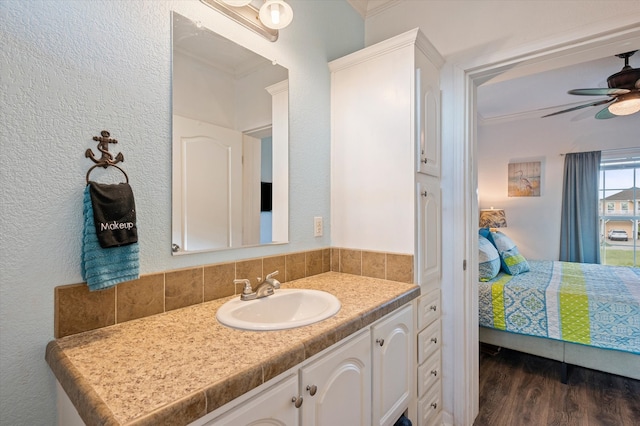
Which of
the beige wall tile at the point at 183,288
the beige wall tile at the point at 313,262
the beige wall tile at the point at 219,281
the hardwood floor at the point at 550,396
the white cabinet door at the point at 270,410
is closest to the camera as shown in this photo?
the white cabinet door at the point at 270,410

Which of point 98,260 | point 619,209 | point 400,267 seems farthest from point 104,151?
point 619,209

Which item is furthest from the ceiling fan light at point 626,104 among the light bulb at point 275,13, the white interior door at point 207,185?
the white interior door at point 207,185

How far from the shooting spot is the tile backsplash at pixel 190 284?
0.85 m

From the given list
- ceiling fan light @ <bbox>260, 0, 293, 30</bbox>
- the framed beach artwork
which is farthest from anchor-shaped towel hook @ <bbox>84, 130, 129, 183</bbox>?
the framed beach artwork

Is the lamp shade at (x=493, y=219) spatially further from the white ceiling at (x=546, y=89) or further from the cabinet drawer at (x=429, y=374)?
the cabinet drawer at (x=429, y=374)

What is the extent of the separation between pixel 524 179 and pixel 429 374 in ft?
12.0

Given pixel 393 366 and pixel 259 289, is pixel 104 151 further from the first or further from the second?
pixel 393 366

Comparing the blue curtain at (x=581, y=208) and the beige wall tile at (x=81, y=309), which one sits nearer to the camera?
the beige wall tile at (x=81, y=309)

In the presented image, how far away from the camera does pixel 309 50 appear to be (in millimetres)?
1624

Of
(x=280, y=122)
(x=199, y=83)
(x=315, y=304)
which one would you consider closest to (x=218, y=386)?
(x=315, y=304)

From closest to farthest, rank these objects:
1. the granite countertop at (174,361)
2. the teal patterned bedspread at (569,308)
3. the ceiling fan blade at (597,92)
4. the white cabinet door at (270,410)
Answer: the granite countertop at (174,361), the white cabinet door at (270,410), the teal patterned bedspread at (569,308), the ceiling fan blade at (597,92)

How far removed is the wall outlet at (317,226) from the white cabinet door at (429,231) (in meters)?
0.53

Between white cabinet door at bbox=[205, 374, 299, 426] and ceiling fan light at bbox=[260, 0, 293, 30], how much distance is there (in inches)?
53.3

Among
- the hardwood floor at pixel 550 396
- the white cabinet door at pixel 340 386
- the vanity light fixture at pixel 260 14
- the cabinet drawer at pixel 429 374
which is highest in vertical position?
the vanity light fixture at pixel 260 14
